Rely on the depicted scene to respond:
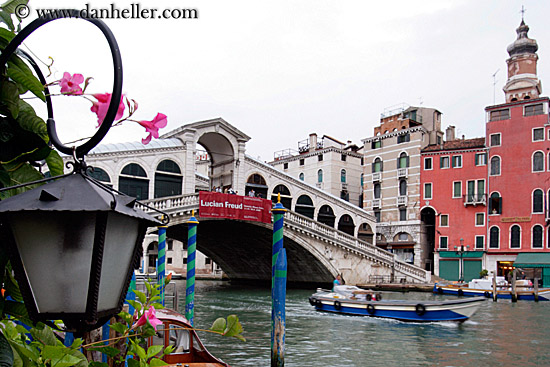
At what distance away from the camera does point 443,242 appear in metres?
30.3

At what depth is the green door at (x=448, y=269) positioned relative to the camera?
29750 mm

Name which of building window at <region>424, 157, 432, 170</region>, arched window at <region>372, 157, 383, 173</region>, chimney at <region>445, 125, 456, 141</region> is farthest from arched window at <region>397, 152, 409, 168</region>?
chimney at <region>445, 125, 456, 141</region>

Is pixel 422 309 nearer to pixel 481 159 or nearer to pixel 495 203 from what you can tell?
pixel 495 203

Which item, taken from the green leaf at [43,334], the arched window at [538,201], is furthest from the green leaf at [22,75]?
the arched window at [538,201]

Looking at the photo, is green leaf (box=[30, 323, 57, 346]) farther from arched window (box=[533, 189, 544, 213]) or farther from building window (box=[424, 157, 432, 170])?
building window (box=[424, 157, 432, 170])

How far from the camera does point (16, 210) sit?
1.28 metres

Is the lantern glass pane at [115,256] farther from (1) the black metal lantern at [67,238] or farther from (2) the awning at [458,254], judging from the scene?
(2) the awning at [458,254]

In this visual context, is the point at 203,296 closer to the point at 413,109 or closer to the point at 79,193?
the point at 413,109

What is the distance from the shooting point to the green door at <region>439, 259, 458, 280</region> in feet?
97.6

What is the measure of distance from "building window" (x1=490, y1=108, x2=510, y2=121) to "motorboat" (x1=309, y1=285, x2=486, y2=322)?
1675 cm

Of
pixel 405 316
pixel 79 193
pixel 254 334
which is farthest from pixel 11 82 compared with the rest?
pixel 405 316

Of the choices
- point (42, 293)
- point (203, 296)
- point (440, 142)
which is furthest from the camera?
point (440, 142)

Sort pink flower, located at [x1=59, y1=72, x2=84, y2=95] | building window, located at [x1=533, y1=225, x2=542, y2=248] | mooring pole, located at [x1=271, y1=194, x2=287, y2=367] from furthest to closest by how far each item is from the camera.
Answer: building window, located at [x1=533, y1=225, x2=542, y2=248] < mooring pole, located at [x1=271, y1=194, x2=287, y2=367] < pink flower, located at [x1=59, y1=72, x2=84, y2=95]

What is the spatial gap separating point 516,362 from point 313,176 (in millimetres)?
28274
